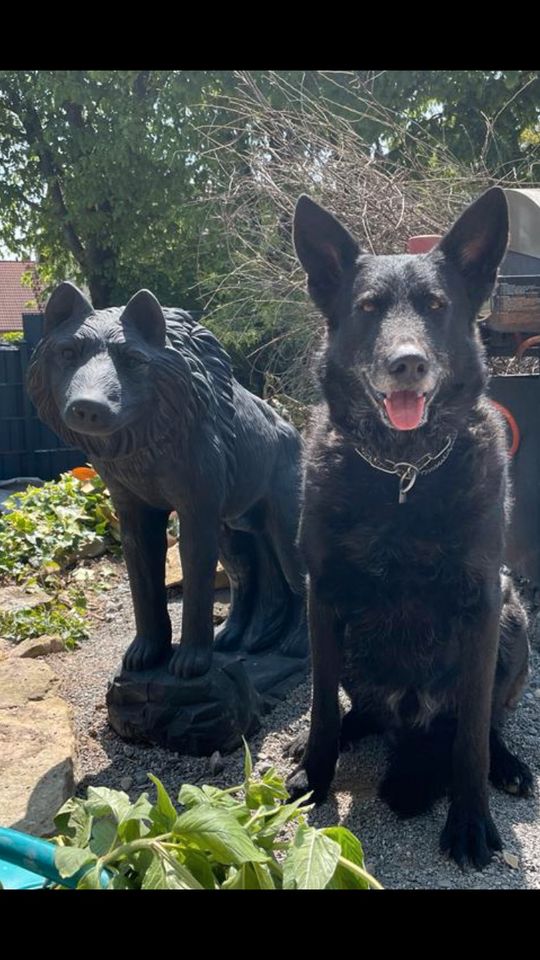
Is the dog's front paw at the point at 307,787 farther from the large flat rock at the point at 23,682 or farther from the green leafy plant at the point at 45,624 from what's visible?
the green leafy plant at the point at 45,624

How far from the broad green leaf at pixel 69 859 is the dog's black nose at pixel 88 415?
4.93 feet

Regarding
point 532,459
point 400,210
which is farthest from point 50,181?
point 532,459

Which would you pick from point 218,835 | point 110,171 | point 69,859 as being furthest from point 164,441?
point 110,171

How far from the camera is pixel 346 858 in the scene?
1.99 metres

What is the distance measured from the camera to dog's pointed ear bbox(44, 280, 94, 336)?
3.20 metres

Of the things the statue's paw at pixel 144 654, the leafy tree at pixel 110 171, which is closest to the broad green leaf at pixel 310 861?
the statue's paw at pixel 144 654

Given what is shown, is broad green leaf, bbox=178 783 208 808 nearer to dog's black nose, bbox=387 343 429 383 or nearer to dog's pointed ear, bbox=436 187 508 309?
dog's black nose, bbox=387 343 429 383

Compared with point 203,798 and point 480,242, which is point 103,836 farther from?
Answer: point 480,242

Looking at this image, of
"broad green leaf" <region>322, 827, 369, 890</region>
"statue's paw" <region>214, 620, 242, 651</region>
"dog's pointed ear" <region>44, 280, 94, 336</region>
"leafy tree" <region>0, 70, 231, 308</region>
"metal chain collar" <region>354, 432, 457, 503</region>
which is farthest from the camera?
"leafy tree" <region>0, 70, 231, 308</region>

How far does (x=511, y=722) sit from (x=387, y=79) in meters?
10.8

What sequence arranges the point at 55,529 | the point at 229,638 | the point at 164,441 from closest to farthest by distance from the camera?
the point at 164,441 → the point at 229,638 → the point at 55,529

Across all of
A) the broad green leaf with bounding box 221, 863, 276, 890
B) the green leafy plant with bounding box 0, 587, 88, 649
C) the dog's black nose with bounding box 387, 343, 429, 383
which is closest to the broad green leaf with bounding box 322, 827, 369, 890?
the broad green leaf with bounding box 221, 863, 276, 890

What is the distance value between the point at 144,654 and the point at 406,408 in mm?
1614

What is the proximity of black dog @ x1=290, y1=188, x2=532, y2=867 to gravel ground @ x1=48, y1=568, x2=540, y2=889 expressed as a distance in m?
0.07
